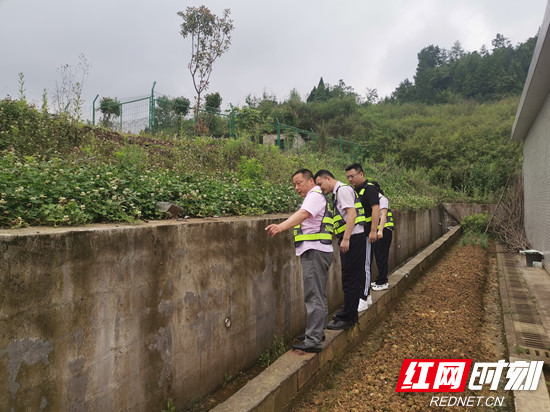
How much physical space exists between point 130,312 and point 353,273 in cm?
261

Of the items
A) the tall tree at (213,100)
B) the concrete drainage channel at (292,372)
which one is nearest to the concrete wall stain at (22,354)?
the concrete drainage channel at (292,372)

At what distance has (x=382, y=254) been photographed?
606 centimetres

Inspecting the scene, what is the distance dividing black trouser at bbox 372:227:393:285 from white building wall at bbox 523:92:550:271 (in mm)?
4973

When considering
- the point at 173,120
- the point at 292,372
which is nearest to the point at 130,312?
the point at 292,372

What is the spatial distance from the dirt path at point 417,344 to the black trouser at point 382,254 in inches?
23.6

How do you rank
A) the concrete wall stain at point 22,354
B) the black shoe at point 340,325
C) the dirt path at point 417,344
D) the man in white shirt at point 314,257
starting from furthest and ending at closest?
the black shoe at point 340,325 → the man in white shirt at point 314,257 → the dirt path at point 417,344 → the concrete wall stain at point 22,354

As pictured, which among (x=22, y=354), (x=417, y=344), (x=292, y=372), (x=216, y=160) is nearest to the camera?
(x=22, y=354)

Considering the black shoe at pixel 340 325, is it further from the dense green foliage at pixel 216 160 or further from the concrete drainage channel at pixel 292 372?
the dense green foliage at pixel 216 160

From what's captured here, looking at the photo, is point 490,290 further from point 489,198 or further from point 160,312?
point 489,198

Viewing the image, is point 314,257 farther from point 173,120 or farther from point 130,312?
point 173,120

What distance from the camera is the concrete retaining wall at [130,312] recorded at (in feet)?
5.92

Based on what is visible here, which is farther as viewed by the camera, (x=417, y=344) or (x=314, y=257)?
(x=417, y=344)

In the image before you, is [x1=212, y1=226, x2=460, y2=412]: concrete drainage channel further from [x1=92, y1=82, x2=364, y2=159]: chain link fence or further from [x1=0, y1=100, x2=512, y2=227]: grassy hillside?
[x1=92, y1=82, x2=364, y2=159]: chain link fence

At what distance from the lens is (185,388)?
110 inches
